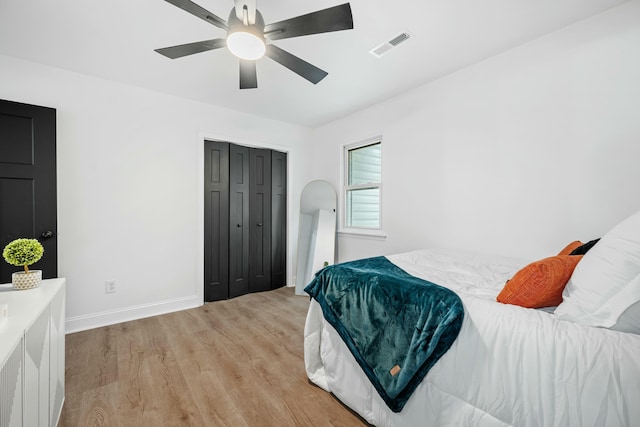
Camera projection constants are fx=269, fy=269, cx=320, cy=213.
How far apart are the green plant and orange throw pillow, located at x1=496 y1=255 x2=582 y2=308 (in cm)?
226

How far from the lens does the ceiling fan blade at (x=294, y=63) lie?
5.77ft

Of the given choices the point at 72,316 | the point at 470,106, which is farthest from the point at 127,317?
the point at 470,106

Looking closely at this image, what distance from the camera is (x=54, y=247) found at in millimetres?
2443

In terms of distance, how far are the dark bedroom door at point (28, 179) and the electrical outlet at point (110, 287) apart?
0.47 m

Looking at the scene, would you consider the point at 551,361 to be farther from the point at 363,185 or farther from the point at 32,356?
the point at 363,185

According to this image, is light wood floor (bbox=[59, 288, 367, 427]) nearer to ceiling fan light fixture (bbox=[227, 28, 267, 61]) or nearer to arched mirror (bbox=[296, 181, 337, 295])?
arched mirror (bbox=[296, 181, 337, 295])

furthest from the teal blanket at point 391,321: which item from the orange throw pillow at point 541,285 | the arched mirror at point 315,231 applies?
the arched mirror at point 315,231

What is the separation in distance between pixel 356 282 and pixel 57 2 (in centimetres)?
264

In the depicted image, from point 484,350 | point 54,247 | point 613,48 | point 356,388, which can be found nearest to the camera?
point 484,350

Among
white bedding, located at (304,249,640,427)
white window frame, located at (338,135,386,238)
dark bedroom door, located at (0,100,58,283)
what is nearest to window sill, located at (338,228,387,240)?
white window frame, located at (338,135,386,238)

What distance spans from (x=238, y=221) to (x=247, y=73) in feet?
6.97

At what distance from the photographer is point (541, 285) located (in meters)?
1.18

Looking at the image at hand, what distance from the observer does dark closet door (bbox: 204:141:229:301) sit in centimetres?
346

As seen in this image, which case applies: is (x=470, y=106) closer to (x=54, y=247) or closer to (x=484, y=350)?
(x=484, y=350)
